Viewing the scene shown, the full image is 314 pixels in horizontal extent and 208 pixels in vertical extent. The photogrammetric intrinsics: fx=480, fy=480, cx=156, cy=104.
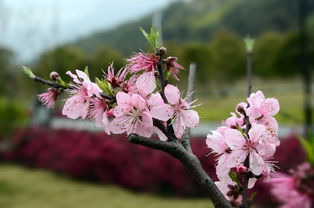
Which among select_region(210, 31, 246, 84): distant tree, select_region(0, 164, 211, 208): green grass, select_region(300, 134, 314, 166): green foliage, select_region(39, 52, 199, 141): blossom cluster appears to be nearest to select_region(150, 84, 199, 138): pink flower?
select_region(39, 52, 199, 141): blossom cluster

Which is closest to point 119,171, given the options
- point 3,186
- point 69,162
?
point 69,162

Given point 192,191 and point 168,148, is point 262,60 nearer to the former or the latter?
point 192,191

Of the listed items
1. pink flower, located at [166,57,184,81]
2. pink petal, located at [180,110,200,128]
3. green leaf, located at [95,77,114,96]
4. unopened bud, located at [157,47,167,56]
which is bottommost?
pink petal, located at [180,110,200,128]

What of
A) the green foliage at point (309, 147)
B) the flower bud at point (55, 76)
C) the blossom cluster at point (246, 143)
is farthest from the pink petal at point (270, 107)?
the green foliage at point (309, 147)

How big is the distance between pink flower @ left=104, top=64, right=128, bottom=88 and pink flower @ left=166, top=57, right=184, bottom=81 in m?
0.07

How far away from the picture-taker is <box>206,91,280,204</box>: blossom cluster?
67cm

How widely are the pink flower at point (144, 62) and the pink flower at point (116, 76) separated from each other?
0.02 m

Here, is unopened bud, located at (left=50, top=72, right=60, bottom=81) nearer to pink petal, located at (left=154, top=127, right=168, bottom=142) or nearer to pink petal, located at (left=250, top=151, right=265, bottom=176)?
A: pink petal, located at (left=154, top=127, right=168, bottom=142)

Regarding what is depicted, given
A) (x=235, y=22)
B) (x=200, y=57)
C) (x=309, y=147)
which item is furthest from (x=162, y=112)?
(x=235, y=22)

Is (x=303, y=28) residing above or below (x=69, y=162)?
above

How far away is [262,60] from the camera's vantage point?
31.4 meters

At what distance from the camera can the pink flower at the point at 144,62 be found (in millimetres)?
688

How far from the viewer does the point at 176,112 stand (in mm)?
689

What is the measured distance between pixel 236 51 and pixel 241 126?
31640 millimetres
